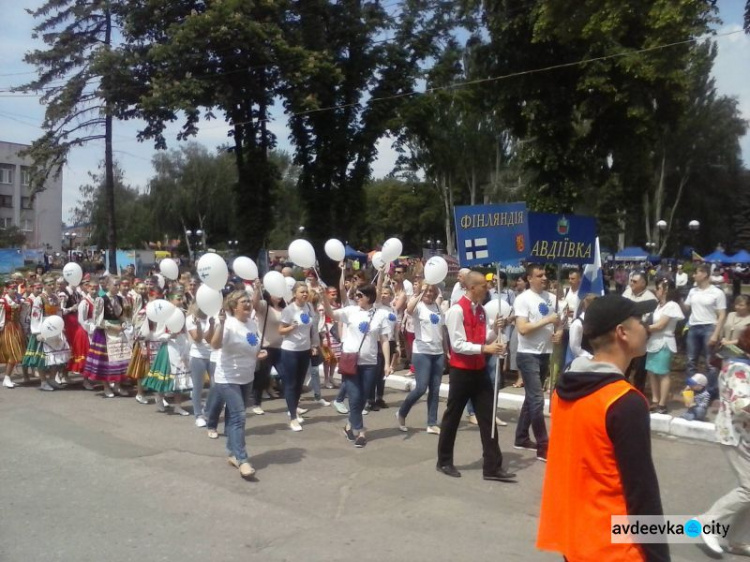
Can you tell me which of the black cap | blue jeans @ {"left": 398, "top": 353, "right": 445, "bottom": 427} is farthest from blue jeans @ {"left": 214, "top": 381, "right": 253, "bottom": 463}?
the black cap

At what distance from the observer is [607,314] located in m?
2.62

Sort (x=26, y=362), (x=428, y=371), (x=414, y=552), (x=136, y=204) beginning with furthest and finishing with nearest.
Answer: (x=136, y=204), (x=26, y=362), (x=428, y=371), (x=414, y=552)

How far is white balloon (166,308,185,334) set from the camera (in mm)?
9180

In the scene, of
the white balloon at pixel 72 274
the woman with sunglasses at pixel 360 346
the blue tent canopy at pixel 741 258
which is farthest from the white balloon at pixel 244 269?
the blue tent canopy at pixel 741 258

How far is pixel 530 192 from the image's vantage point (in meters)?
23.8

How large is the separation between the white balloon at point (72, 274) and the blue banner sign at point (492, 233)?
7106 mm

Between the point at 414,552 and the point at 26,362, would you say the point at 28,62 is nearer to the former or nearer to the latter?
the point at 26,362

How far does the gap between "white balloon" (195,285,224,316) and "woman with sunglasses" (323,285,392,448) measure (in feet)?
4.88

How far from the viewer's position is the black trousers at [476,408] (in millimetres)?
6684

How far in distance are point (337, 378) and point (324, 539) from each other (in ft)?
23.6

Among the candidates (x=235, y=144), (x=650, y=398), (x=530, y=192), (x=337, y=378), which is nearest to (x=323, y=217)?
(x=235, y=144)

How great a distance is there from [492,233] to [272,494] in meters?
3.69

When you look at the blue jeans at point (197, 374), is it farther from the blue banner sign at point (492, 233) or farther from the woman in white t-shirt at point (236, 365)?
the blue banner sign at point (492, 233)

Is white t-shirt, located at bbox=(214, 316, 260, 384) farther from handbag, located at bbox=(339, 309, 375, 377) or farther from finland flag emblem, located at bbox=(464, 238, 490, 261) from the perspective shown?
finland flag emblem, located at bbox=(464, 238, 490, 261)
